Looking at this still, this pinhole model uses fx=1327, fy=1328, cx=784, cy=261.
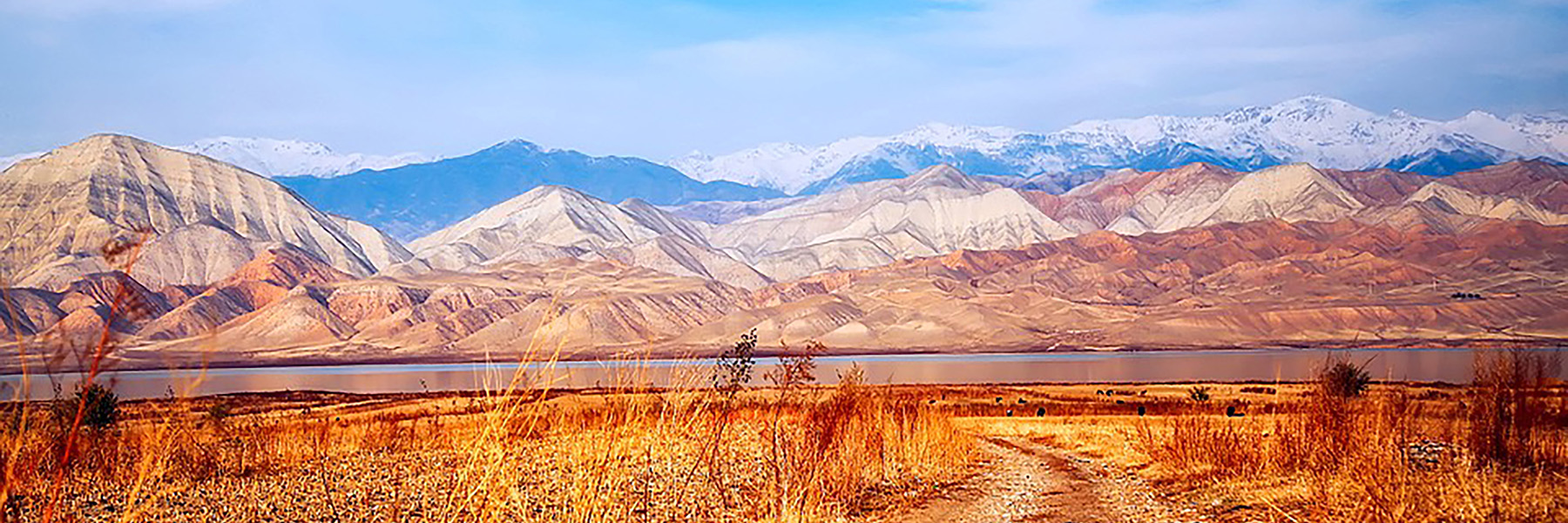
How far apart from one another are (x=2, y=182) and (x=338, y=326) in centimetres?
6814

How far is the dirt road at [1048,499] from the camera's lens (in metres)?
11.6

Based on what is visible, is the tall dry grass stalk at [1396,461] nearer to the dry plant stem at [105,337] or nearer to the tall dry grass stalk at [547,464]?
the tall dry grass stalk at [547,464]

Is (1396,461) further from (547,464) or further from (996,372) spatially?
(996,372)

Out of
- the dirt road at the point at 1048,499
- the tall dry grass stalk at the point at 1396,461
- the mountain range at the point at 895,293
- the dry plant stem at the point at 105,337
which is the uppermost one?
the mountain range at the point at 895,293

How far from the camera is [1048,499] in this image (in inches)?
527

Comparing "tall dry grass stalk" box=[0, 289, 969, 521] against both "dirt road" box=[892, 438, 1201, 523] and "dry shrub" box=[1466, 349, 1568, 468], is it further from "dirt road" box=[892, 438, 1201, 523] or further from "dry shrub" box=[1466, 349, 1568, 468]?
"dry shrub" box=[1466, 349, 1568, 468]

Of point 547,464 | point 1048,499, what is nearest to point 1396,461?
point 1048,499

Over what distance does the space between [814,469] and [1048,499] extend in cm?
390

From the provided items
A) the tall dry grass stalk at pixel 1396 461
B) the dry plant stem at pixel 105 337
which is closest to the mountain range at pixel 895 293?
the tall dry grass stalk at pixel 1396 461

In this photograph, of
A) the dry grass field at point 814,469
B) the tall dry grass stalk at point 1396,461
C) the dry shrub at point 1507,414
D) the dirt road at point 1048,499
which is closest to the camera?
the dry grass field at point 814,469

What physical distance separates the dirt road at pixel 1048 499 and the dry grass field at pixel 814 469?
0.05 m

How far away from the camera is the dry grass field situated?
23.2ft

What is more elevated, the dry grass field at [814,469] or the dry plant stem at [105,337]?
the dry plant stem at [105,337]

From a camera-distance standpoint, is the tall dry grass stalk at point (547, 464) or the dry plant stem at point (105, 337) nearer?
the dry plant stem at point (105, 337)
